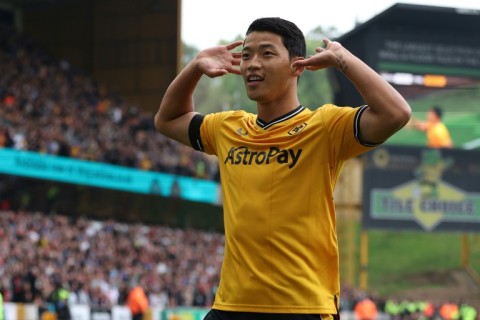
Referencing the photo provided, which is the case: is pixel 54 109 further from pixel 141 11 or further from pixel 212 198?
pixel 141 11

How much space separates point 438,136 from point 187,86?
2650 centimetres

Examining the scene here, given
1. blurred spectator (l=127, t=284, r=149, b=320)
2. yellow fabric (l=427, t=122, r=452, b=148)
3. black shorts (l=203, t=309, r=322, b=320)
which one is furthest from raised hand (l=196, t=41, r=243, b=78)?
yellow fabric (l=427, t=122, r=452, b=148)

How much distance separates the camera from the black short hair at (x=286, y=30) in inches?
171

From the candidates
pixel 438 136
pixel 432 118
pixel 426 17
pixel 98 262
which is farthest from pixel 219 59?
pixel 426 17

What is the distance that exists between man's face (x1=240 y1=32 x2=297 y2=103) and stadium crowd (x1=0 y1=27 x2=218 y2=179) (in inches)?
884

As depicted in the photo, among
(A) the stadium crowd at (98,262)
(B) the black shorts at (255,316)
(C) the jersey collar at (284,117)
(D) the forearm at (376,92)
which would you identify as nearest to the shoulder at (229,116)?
(C) the jersey collar at (284,117)

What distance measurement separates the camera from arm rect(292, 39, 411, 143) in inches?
162

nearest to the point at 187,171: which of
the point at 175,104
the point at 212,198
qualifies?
the point at 212,198

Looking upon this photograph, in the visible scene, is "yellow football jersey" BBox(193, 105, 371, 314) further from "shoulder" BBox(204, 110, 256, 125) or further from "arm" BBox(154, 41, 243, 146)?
"arm" BBox(154, 41, 243, 146)

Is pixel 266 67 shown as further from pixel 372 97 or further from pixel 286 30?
pixel 372 97

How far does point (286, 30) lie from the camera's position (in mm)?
4355

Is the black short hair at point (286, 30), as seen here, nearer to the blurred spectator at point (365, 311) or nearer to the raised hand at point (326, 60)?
the raised hand at point (326, 60)

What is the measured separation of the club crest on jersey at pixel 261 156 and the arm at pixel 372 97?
310mm

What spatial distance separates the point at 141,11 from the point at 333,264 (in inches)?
1335
